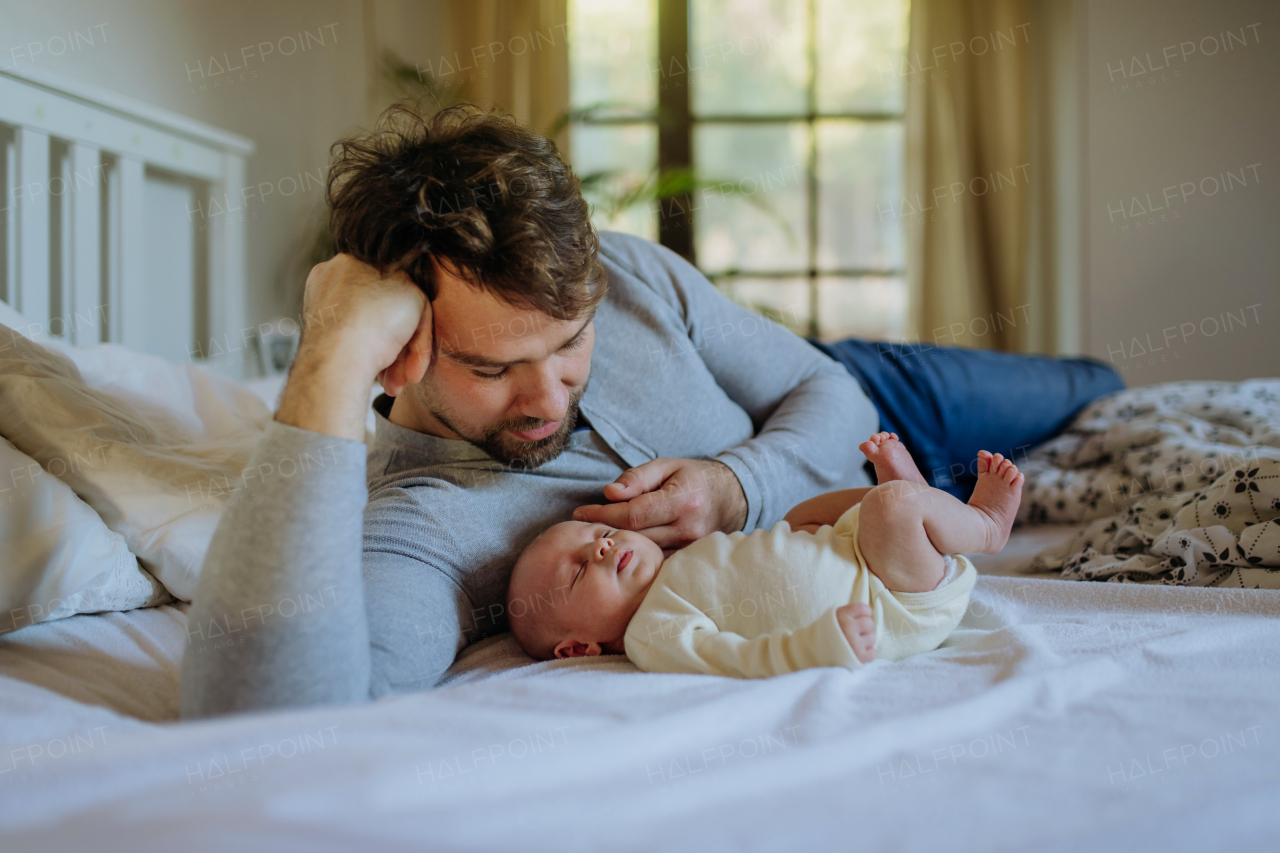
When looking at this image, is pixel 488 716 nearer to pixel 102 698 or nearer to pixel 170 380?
pixel 102 698

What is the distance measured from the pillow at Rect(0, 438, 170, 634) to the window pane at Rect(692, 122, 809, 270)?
3.01 m

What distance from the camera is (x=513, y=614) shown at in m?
0.94

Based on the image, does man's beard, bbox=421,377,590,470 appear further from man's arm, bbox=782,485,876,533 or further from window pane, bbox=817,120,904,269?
window pane, bbox=817,120,904,269

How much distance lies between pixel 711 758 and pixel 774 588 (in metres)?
0.28

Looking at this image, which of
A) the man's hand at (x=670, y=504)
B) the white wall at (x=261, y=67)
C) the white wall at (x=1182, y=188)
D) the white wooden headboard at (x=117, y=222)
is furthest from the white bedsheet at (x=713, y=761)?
the white wall at (x=1182, y=188)

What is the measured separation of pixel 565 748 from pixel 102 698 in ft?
1.62

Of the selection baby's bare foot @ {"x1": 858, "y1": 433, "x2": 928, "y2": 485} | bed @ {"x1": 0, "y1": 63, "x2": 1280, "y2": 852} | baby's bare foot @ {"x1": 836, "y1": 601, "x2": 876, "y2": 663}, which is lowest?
bed @ {"x1": 0, "y1": 63, "x2": 1280, "y2": 852}

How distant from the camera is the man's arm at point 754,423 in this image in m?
1.02

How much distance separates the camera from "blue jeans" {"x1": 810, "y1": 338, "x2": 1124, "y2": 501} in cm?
155

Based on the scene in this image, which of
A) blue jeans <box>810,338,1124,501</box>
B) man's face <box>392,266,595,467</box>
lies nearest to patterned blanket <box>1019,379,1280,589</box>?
blue jeans <box>810,338,1124,501</box>

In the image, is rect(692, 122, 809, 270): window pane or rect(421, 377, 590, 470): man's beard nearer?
rect(421, 377, 590, 470): man's beard

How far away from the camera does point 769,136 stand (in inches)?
145

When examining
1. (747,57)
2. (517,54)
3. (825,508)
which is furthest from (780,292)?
(825,508)

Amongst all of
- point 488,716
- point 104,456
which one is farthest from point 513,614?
point 104,456
